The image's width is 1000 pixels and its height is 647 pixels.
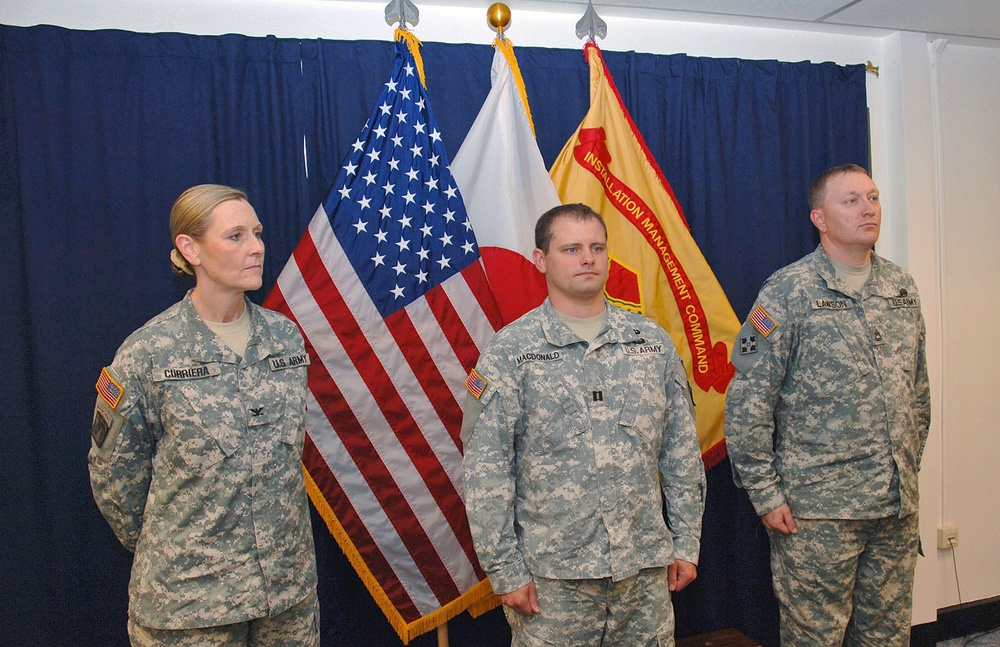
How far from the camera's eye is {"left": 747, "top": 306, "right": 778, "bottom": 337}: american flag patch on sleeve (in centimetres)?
234

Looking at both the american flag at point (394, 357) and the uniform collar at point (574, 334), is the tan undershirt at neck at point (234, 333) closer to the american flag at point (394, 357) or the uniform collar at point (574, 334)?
the american flag at point (394, 357)

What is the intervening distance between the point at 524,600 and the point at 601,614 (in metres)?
0.20

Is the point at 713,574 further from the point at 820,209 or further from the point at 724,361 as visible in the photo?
the point at 820,209

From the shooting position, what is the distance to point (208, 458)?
1688 millimetres

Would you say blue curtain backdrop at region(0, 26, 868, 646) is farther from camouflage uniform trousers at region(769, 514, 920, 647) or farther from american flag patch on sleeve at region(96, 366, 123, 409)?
camouflage uniform trousers at region(769, 514, 920, 647)

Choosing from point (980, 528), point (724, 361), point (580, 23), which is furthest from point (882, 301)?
point (980, 528)

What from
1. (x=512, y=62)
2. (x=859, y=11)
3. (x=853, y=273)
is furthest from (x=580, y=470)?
(x=859, y=11)

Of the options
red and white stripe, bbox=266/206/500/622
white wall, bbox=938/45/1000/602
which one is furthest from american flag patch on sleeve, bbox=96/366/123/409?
white wall, bbox=938/45/1000/602

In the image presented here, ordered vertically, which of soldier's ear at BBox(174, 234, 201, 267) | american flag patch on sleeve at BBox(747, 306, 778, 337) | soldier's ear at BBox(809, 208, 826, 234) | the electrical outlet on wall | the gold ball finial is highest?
the gold ball finial

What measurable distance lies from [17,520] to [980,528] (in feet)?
12.9

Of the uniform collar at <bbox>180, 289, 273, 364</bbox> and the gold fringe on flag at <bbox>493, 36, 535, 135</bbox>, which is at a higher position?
the gold fringe on flag at <bbox>493, 36, 535, 135</bbox>

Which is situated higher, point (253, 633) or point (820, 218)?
point (820, 218)

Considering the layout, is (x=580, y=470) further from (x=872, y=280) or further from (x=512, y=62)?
(x=512, y=62)

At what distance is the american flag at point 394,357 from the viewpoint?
7.55 ft
